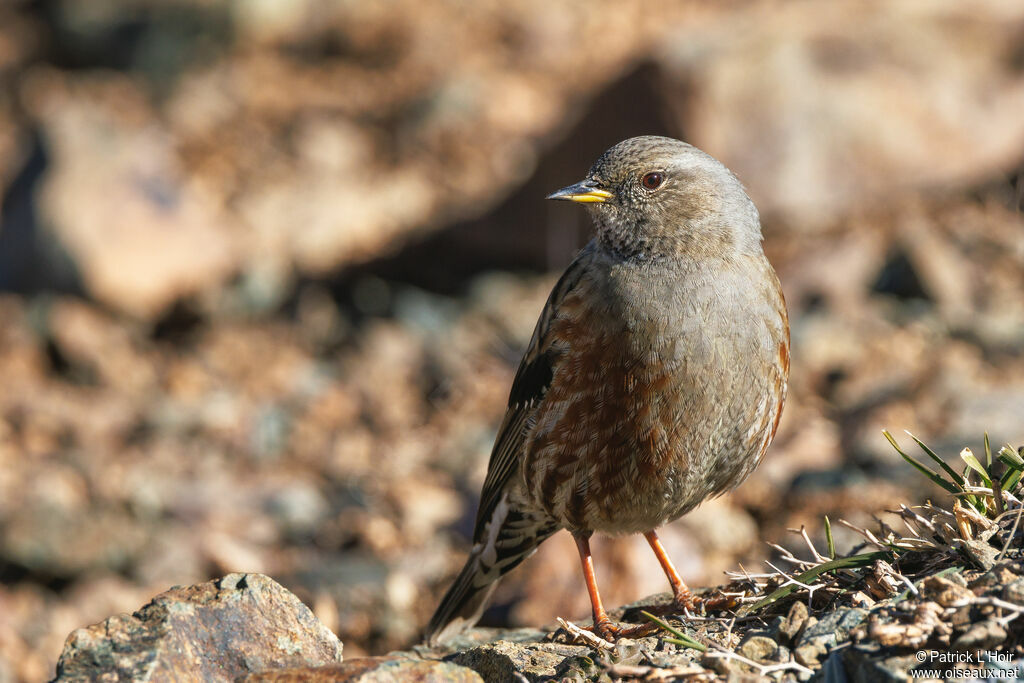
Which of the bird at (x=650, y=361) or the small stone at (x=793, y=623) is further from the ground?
the bird at (x=650, y=361)

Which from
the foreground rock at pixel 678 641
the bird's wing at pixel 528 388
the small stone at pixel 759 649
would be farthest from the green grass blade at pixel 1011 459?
the bird's wing at pixel 528 388

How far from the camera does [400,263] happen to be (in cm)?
1157

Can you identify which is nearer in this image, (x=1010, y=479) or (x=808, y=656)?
(x=808, y=656)

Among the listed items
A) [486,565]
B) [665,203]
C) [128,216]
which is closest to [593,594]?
[486,565]

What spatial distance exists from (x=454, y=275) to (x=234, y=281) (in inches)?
82.1

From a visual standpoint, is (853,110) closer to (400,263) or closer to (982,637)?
(400,263)

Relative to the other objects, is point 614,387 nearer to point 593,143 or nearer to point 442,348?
point 442,348

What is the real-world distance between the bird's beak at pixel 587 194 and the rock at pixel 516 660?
195 centimetres

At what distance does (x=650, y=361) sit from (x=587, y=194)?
94cm

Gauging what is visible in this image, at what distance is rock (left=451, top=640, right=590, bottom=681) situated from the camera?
3.77 m

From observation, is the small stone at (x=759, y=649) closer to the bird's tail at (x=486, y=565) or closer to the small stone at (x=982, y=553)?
the small stone at (x=982, y=553)

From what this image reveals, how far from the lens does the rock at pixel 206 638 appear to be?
3398mm

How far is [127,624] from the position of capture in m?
3.53

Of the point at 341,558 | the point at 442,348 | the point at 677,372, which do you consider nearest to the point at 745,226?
the point at 677,372
